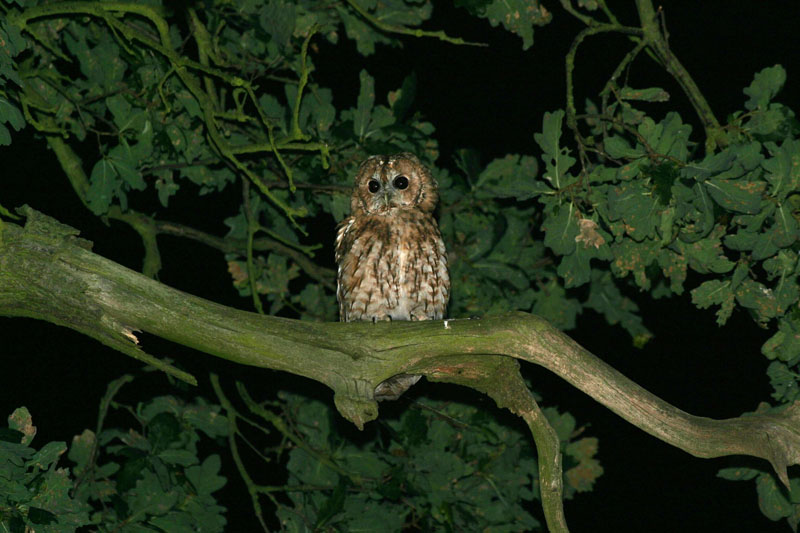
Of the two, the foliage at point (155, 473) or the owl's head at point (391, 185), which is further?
the owl's head at point (391, 185)

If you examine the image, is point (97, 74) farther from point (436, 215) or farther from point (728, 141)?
point (728, 141)

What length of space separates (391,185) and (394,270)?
0.49m

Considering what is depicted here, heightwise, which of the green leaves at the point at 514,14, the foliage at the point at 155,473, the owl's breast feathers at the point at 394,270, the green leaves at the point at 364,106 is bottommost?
the foliage at the point at 155,473

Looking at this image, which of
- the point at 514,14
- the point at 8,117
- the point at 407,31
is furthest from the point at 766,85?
the point at 8,117

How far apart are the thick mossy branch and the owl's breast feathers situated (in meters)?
1.23

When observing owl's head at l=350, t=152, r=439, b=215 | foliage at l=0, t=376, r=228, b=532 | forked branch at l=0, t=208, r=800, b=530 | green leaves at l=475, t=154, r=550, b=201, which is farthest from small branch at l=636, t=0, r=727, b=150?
foliage at l=0, t=376, r=228, b=532

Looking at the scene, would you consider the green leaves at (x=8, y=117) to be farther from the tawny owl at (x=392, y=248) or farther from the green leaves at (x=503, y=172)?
the green leaves at (x=503, y=172)

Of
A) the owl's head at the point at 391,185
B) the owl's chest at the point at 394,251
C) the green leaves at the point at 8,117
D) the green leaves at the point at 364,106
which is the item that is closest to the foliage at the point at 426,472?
the owl's chest at the point at 394,251

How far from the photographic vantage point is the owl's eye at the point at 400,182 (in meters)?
4.35

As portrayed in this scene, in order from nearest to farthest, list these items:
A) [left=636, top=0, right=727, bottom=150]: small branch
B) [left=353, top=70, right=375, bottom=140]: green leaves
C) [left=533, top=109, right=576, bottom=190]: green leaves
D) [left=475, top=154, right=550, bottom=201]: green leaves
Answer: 1. [left=533, top=109, right=576, bottom=190]: green leaves
2. [left=636, top=0, right=727, bottom=150]: small branch
3. [left=353, top=70, right=375, bottom=140]: green leaves
4. [left=475, top=154, right=550, bottom=201]: green leaves

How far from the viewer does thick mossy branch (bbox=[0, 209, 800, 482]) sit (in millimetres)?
2881

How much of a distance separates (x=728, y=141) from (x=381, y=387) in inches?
73.6

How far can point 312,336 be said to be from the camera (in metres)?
2.91

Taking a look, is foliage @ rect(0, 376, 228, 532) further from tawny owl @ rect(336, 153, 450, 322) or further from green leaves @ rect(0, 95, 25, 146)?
green leaves @ rect(0, 95, 25, 146)
